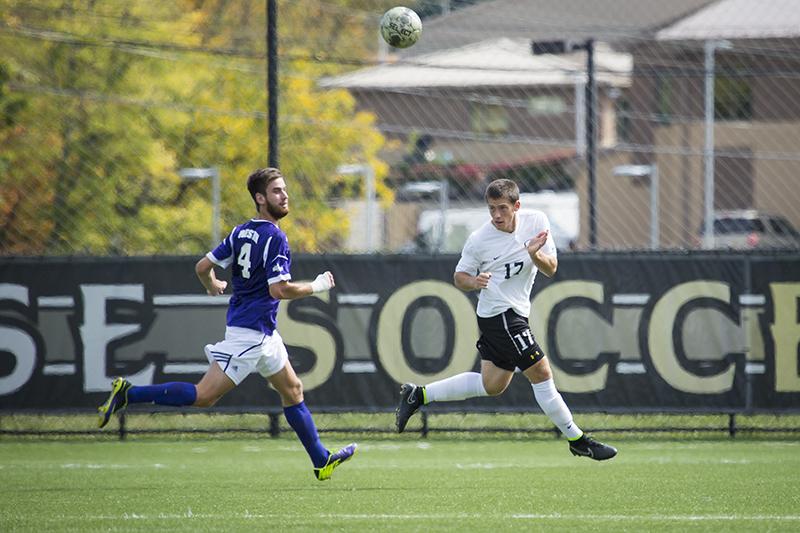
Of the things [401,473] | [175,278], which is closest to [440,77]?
[175,278]

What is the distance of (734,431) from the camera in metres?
13.3

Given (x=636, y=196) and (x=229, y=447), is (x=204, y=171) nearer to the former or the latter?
(x=229, y=447)

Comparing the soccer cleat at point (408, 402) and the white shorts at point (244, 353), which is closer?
the white shorts at point (244, 353)

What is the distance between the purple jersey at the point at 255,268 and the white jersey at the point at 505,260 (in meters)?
1.58

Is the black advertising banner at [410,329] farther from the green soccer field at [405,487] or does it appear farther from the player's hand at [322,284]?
the player's hand at [322,284]

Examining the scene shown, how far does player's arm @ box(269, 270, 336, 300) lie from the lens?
8.60 m

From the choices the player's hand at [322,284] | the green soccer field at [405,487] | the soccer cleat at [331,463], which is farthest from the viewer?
the soccer cleat at [331,463]

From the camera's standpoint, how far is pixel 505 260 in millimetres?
9641

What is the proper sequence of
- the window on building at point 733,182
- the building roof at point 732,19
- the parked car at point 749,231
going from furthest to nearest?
the window on building at point 733,182, the parked car at point 749,231, the building roof at point 732,19

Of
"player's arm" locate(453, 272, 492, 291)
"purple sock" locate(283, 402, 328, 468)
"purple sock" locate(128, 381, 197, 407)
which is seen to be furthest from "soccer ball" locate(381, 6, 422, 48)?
"purple sock" locate(128, 381, 197, 407)

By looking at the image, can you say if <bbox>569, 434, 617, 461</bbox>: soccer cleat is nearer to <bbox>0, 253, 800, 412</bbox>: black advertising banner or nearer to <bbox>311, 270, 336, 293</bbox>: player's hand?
<bbox>311, 270, 336, 293</bbox>: player's hand

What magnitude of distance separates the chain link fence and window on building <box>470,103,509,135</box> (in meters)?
0.10

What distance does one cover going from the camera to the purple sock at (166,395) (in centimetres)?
902

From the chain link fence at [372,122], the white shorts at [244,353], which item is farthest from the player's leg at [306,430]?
the chain link fence at [372,122]
